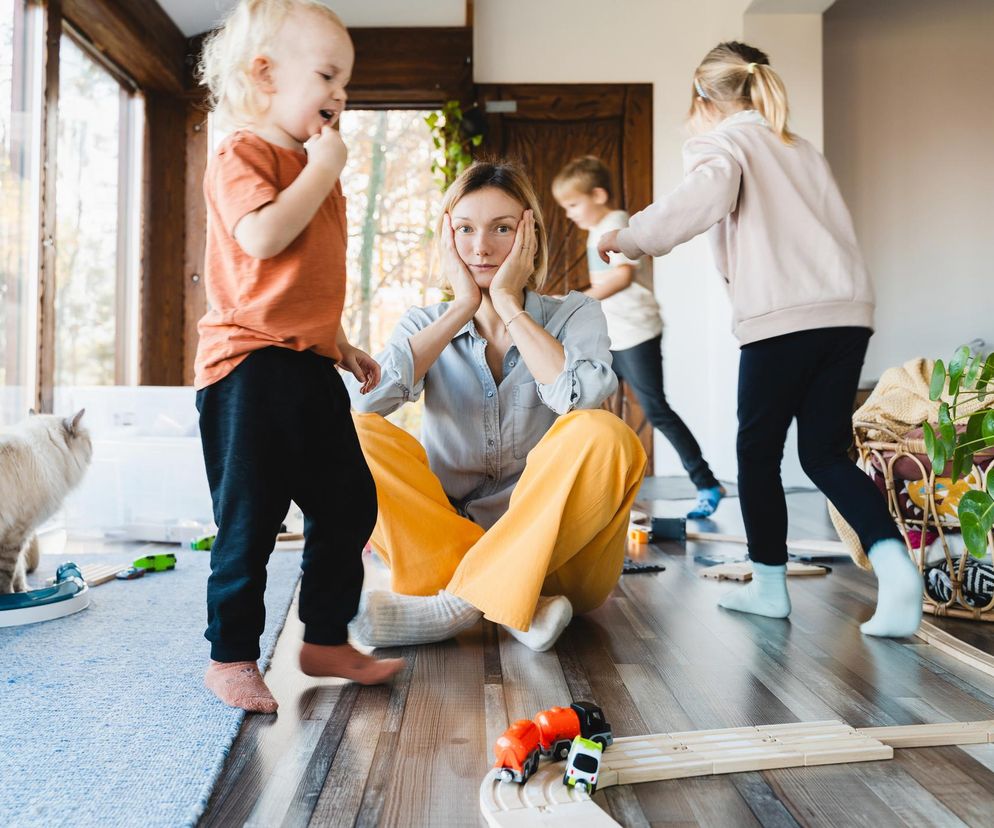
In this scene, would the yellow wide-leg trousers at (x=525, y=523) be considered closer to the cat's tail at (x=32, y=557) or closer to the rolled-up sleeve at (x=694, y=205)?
the rolled-up sleeve at (x=694, y=205)

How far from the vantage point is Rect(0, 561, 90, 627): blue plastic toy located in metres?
1.68

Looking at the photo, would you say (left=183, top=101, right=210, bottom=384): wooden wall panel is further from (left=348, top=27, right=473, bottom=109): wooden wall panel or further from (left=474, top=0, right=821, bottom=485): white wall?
(left=474, top=0, right=821, bottom=485): white wall

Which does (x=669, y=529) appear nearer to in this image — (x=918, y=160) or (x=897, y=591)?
(x=897, y=591)

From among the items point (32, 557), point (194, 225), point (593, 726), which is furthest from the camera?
point (194, 225)

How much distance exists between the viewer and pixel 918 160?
503cm

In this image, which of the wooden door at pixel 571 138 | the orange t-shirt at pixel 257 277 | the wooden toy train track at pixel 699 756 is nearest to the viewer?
the wooden toy train track at pixel 699 756

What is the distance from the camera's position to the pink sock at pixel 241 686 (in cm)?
120

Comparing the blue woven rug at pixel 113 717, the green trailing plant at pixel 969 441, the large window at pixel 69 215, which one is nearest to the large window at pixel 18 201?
the large window at pixel 69 215

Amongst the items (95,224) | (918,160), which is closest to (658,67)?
(918,160)

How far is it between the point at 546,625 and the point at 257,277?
Result: 0.74 metres

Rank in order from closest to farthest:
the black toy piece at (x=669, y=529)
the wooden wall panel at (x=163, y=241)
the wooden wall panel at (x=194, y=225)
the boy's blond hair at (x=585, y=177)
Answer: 1. the black toy piece at (x=669, y=529)
2. the boy's blond hair at (x=585, y=177)
3. the wooden wall panel at (x=163, y=241)
4. the wooden wall panel at (x=194, y=225)

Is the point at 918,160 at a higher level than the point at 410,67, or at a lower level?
lower

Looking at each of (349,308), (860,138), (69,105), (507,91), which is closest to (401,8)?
(507,91)

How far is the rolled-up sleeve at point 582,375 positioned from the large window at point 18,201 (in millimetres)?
2048
